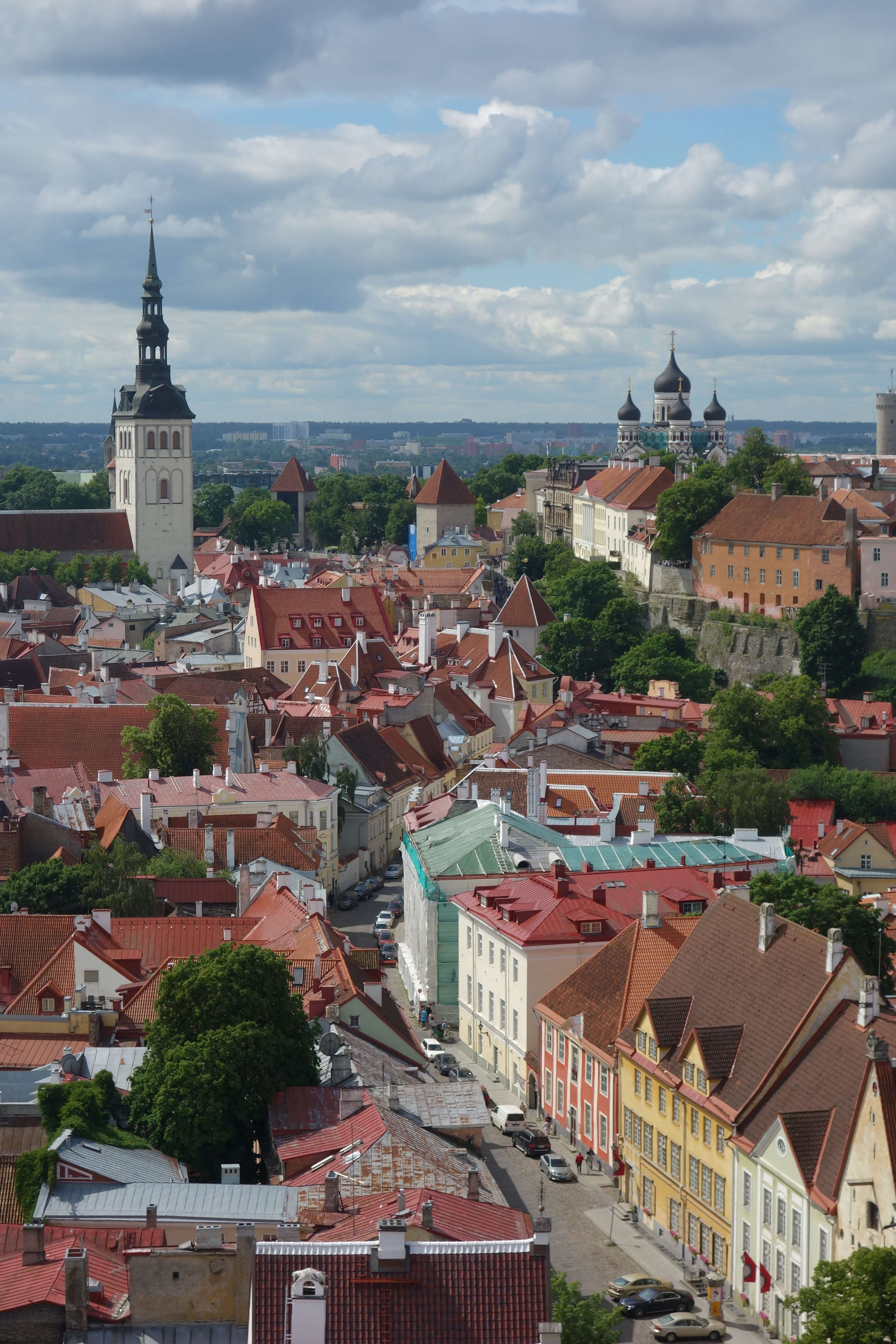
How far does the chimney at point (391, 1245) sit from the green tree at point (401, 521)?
138114 mm

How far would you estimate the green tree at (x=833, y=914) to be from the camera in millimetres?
39469

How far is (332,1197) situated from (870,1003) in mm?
8487

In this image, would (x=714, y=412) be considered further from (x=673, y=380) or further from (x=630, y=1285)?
(x=630, y=1285)

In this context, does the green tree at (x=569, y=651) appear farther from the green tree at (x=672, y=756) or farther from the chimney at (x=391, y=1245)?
the chimney at (x=391, y=1245)

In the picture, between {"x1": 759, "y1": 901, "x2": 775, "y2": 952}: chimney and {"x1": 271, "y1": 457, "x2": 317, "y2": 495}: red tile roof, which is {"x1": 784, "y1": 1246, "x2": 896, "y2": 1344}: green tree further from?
{"x1": 271, "y1": 457, "x2": 317, "y2": 495}: red tile roof

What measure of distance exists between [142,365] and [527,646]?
144 feet

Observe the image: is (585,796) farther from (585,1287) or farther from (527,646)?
(527,646)

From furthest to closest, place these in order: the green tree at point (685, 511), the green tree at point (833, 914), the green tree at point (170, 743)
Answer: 1. the green tree at point (685, 511)
2. the green tree at point (170, 743)
3. the green tree at point (833, 914)

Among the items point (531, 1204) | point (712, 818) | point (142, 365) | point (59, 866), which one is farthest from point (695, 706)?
point (142, 365)

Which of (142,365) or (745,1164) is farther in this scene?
(142,365)

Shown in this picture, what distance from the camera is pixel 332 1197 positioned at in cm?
Result: 2491

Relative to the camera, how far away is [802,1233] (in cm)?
2841

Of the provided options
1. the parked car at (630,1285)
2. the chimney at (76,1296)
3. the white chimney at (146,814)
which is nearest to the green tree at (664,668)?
the white chimney at (146,814)

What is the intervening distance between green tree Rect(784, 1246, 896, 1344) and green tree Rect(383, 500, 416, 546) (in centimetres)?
13521
